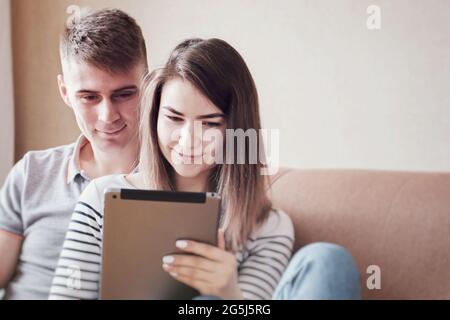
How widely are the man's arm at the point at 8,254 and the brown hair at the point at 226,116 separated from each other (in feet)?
1.00

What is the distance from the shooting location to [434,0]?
1.22m

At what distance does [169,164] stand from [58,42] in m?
0.36

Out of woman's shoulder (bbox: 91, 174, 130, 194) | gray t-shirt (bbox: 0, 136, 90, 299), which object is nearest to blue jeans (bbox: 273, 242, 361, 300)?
woman's shoulder (bbox: 91, 174, 130, 194)

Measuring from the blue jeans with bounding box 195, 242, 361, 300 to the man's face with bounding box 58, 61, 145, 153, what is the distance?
42 cm

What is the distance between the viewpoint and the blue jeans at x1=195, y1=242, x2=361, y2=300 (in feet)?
3.56

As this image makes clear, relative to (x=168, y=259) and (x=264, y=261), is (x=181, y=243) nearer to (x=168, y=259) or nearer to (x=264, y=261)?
(x=168, y=259)

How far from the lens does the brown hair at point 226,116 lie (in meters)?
1.19

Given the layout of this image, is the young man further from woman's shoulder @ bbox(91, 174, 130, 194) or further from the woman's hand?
the woman's hand

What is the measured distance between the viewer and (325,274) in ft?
3.55

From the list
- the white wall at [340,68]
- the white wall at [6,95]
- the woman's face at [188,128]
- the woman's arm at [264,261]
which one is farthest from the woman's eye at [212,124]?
the white wall at [6,95]

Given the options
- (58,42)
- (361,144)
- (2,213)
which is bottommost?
(2,213)
